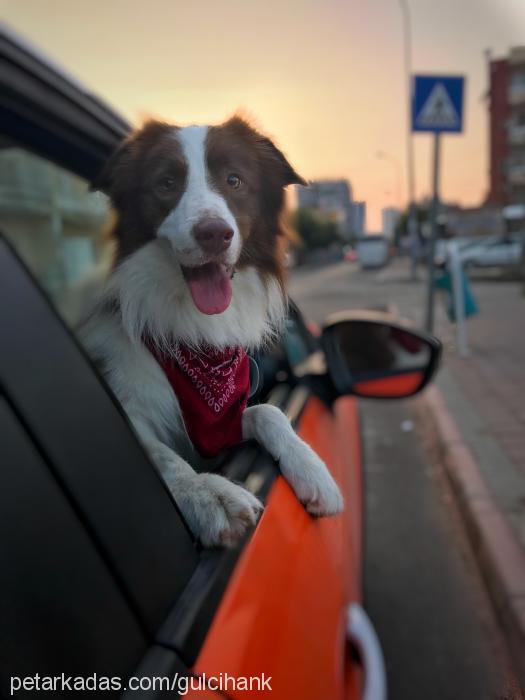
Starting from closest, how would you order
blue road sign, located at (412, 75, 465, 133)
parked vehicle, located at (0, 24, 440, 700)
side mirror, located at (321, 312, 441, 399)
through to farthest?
parked vehicle, located at (0, 24, 440, 700) < blue road sign, located at (412, 75, 465, 133) < side mirror, located at (321, 312, 441, 399)

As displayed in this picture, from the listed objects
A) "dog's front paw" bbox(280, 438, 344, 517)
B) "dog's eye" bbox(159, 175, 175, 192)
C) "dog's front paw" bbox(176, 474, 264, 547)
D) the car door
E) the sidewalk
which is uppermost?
"dog's eye" bbox(159, 175, 175, 192)

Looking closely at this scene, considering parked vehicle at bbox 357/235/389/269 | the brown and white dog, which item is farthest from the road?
the brown and white dog

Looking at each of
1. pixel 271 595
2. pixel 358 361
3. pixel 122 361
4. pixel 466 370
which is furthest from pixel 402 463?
pixel 122 361

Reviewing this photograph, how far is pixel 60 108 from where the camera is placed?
46.9 inches

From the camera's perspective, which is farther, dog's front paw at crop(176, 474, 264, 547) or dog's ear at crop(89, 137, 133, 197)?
dog's front paw at crop(176, 474, 264, 547)

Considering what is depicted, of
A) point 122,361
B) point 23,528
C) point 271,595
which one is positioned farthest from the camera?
point 271,595

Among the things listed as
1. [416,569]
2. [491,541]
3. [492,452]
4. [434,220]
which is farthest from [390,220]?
[492,452]

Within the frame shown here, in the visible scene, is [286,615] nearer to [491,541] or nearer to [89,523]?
[89,523]

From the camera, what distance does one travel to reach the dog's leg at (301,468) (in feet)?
3.52

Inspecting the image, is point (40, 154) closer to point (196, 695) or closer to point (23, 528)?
point (23, 528)

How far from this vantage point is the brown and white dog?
30.0 inches

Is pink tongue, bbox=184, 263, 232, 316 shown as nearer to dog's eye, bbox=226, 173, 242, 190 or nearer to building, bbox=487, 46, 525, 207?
dog's eye, bbox=226, 173, 242, 190

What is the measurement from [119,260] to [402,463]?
483cm

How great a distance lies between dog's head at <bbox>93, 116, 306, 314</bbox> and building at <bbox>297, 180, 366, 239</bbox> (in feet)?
0.18
